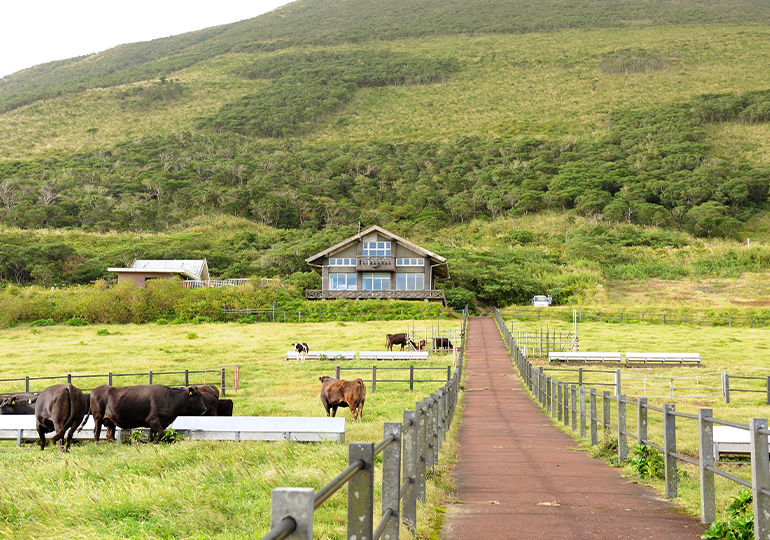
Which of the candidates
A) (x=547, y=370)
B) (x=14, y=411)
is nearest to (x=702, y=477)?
(x=14, y=411)

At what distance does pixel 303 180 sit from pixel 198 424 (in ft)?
350

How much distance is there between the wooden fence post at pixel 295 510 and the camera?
278cm

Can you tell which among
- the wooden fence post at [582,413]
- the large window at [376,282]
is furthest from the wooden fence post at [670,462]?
the large window at [376,282]

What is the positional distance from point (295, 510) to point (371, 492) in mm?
1532

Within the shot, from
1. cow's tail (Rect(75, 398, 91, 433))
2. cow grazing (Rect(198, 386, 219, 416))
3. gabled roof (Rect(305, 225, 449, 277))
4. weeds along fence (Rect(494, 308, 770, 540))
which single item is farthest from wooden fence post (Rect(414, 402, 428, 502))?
gabled roof (Rect(305, 225, 449, 277))

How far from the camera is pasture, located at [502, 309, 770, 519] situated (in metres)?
10.4

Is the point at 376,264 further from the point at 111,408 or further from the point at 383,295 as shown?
the point at 111,408

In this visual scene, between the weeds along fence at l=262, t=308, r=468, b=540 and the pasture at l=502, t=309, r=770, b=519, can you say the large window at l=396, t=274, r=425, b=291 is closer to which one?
the pasture at l=502, t=309, r=770, b=519

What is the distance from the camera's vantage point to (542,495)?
856cm

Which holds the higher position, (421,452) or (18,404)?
(421,452)

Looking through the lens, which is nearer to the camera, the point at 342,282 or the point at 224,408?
the point at 224,408

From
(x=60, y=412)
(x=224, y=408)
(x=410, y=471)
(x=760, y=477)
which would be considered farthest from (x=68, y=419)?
(x=760, y=477)

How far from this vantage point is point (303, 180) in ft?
387

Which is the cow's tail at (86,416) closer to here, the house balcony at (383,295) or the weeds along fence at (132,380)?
the weeds along fence at (132,380)
